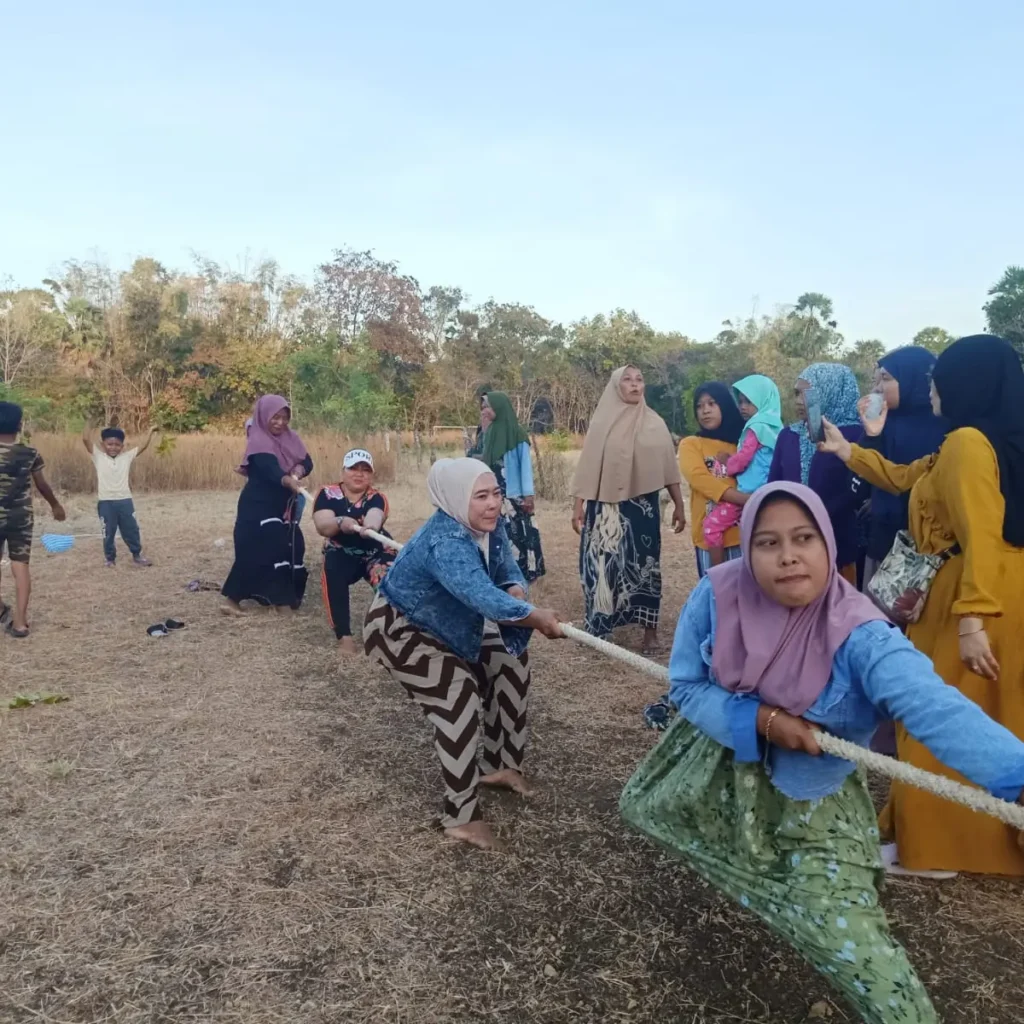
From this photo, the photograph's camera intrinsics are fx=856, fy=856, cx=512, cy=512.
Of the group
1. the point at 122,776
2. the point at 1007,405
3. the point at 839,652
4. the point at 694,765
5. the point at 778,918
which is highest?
the point at 1007,405

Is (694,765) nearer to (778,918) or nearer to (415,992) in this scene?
(778,918)

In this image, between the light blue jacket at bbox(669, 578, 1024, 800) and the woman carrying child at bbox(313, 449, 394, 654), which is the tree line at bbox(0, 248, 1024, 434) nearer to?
the woman carrying child at bbox(313, 449, 394, 654)

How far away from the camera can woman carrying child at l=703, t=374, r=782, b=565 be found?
4551mm

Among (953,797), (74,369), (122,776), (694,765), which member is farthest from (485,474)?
(74,369)

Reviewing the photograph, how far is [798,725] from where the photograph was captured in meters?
1.82

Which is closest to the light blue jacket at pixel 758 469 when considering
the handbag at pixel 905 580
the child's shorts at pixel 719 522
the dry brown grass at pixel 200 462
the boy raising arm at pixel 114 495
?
the child's shorts at pixel 719 522

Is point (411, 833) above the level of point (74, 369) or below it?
below

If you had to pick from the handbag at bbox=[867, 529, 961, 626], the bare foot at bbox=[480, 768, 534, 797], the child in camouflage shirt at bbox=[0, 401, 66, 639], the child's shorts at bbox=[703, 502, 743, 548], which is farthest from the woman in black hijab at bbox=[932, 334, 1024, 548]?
the child in camouflage shirt at bbox=[0, 401, 66, 639]

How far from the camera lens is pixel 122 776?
12.4 ft

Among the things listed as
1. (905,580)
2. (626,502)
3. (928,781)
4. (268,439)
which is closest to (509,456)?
(626,502)

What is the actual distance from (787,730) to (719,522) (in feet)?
9.61

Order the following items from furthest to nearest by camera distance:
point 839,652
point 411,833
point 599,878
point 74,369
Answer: point 74,369, point 411,833, point 599,878, point 839,652

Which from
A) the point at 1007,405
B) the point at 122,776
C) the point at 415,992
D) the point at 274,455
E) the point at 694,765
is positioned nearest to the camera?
the point at 694,765

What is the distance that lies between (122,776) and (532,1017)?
2357mm
